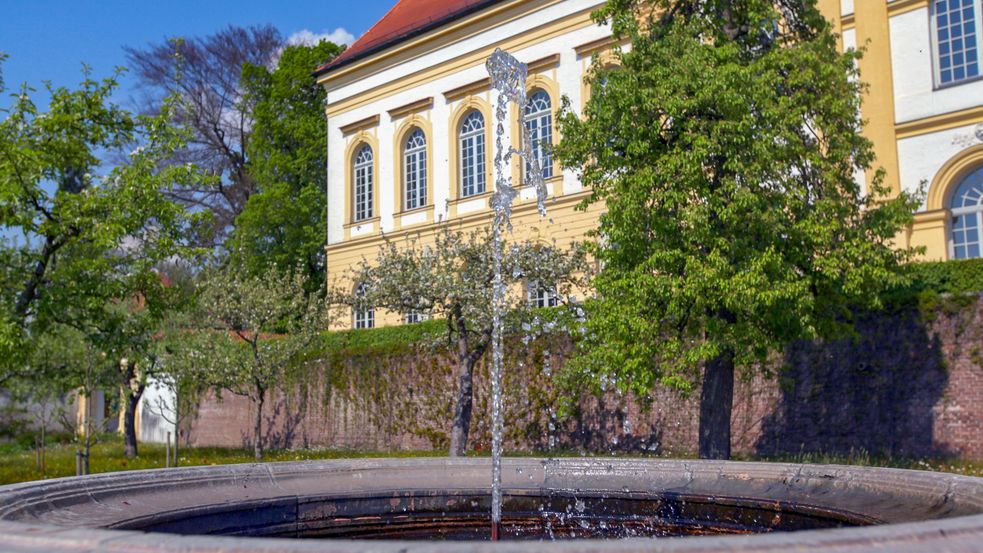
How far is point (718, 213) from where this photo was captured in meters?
14.7

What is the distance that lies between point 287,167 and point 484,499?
30.2 meters

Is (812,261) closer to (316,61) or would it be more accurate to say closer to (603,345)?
(603,345)

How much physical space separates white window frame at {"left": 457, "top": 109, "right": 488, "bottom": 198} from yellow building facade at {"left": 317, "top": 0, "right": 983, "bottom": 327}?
5 centimetres

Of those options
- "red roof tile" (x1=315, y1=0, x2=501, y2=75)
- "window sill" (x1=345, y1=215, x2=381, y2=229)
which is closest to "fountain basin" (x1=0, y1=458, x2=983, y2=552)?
"red roof tile" (x1=315, y1=0, x2=501, y2=75)

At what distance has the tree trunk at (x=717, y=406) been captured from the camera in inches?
602

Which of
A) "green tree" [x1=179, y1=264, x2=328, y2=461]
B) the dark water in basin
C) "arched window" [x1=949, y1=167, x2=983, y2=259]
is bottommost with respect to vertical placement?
the dark water in basin

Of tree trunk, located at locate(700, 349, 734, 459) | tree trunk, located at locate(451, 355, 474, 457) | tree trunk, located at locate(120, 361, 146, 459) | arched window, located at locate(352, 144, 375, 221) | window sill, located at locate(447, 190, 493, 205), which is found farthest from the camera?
arched window, located at locate(352, 144, 375, 221)

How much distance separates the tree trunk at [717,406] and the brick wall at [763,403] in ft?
Answer: 4.41

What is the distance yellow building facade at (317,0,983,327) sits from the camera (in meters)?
21.0

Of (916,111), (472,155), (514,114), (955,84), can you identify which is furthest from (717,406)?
(472,155)

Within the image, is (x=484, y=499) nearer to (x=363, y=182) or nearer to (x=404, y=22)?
(x=363, y=182)

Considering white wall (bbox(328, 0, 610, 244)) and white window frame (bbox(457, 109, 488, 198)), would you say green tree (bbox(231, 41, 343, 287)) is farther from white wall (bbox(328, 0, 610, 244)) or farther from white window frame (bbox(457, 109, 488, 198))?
white window frame (bbox(457, 109, 488, 198))

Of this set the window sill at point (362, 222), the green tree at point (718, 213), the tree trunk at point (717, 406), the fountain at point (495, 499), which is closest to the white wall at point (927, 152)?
the green tree at point (718, 213)

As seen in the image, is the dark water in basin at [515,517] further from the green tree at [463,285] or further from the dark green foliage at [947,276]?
the dark green foliage at [947,276]
